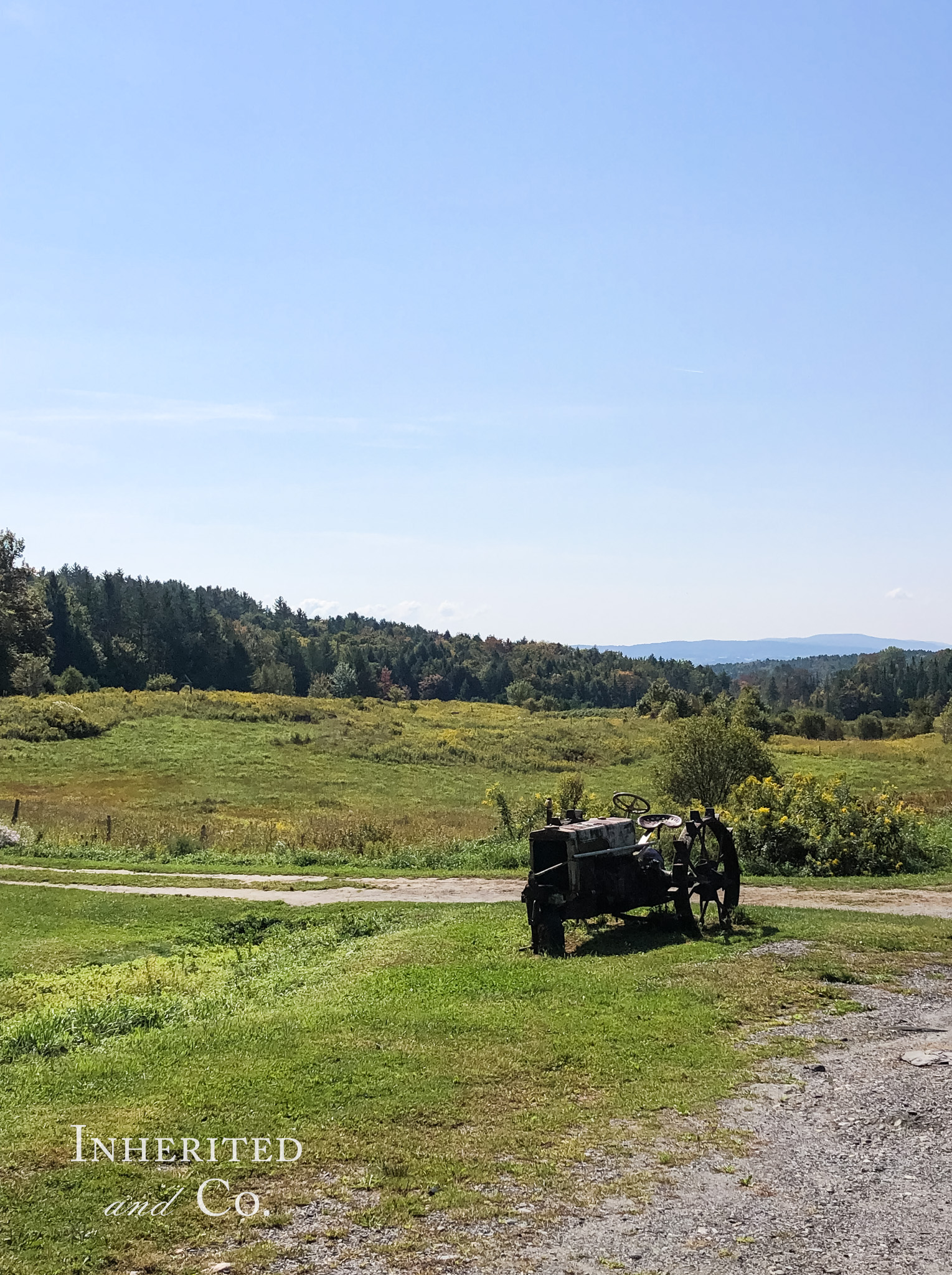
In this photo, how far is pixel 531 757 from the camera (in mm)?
68750

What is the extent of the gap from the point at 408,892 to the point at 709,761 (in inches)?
537

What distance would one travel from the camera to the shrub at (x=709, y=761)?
1283 inches

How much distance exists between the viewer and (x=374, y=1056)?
9.64 meters

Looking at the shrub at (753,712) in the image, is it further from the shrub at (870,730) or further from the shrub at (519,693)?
the shrub at (519,693)

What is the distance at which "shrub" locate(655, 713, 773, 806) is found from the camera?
1283 inches

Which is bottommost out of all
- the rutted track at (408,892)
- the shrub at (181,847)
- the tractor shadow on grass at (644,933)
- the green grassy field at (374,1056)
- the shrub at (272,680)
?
the shrub at (181,847)

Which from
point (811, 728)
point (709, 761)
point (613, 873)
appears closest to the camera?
point (613, 873)

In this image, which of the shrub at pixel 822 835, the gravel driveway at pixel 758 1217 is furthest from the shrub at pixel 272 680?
the gravel driveway at pixel 758 1217

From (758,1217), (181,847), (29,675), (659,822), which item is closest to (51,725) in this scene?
(29,675)

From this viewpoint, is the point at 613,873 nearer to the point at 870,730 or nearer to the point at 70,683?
the point at 870,730

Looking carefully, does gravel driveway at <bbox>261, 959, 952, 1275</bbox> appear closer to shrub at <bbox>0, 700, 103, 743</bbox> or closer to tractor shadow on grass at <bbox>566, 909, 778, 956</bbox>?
tractor shadow on grass at <bbox>566, 909, 778, 956</bbox>

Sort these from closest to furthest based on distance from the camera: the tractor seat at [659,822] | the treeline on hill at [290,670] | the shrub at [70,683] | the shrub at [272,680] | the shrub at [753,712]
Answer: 1. the tractor seat at [659,822]
2. the shrub at [753,712]
3. the treeline on hill at [290,670]
4. the shrub at [70,683]
5. the shrub at [272,680]

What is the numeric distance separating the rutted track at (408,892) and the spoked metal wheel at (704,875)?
3.29 m

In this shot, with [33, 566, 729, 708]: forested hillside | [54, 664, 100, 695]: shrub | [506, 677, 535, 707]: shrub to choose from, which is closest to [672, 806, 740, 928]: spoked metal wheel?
[54, 664, 100, 695]: shrub
